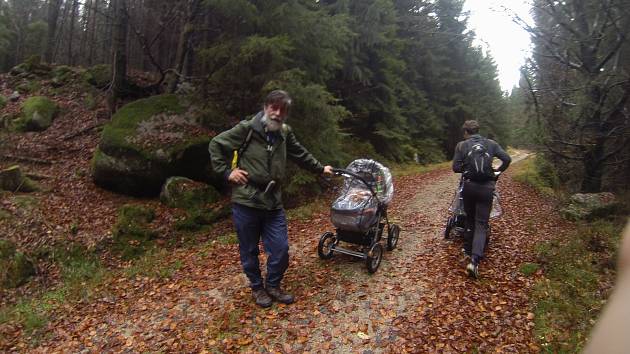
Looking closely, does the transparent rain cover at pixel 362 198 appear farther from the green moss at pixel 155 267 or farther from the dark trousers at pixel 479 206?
the green moss at pixel 155 267

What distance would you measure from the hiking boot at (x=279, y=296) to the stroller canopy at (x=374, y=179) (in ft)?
7.07

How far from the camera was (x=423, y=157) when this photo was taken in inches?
907

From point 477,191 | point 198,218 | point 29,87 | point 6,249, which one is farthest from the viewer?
point 29,87

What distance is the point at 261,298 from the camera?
5.60 meters

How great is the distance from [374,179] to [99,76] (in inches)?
606

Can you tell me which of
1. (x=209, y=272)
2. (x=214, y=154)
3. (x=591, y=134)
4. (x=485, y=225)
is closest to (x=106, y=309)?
(x=209, y=272)

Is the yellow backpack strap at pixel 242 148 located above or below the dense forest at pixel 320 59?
below

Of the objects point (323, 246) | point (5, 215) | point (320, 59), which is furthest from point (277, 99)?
point (5, 215)

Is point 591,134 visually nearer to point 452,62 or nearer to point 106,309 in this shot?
point 106,309

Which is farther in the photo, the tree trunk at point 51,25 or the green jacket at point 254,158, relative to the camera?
the tree trunk at point 51,25

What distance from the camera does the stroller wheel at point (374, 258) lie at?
643cm

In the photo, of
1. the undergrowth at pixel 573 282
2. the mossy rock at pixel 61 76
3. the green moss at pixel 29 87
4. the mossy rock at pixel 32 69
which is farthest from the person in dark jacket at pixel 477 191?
the mossy rock at pixel 32 69

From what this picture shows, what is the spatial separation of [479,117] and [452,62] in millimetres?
4086

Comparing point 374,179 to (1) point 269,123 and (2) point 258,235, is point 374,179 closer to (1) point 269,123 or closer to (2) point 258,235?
(2) point 258,235
